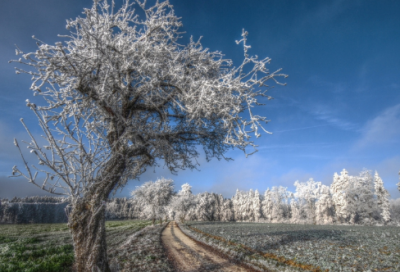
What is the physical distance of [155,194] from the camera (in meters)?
43.8

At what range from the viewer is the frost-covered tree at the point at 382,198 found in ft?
162

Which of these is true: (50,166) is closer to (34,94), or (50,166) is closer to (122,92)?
(34,94)

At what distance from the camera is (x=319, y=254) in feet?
36.7

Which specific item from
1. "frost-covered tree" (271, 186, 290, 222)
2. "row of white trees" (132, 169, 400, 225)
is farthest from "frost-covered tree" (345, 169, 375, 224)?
"frost-covered tree" (271, 186, 290, 222)

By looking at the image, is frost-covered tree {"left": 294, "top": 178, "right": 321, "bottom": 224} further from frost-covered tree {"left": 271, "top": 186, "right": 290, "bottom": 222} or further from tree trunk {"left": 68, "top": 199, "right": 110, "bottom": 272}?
tree trunk {"left": 68, "top": 199, "right": 110, "bottom": 272}

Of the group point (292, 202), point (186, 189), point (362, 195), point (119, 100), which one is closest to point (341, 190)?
point (362, 195)

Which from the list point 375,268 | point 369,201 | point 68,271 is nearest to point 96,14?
point 68,271

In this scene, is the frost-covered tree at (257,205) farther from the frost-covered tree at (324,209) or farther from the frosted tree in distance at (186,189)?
the frosted tree in distance at (186,189)

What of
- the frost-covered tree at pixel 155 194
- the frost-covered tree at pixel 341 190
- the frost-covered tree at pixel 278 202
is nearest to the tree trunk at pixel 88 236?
the frost-covered tree at pixel 155 194

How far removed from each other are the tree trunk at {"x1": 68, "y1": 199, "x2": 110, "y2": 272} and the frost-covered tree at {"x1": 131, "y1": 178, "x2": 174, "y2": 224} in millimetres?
39891

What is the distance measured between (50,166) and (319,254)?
13.0 meters

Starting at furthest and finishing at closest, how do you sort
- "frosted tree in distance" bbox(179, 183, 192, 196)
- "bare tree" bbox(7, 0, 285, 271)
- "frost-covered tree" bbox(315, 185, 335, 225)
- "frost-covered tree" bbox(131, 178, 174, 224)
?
"frosted tree in distance" bbox(179, 183, 192, 196)
"frost-covered tree" bbox(315, 185, 335, 225)
"frost-covered tree" bbox(131, 178, 174, 224)
"bare tree" bbox(7, 0, 285, 271)

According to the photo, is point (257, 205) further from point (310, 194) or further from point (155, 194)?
point (155, 194)

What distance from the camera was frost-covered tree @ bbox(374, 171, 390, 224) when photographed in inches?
1943
